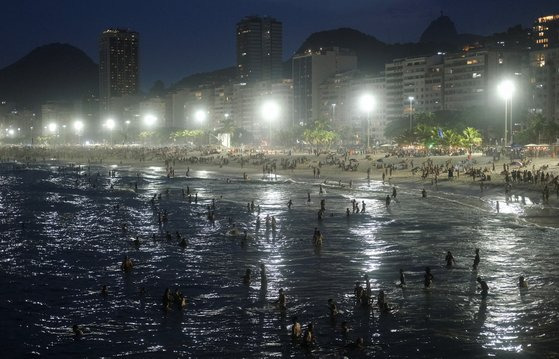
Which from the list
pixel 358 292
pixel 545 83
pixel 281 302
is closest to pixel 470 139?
pixel 545 83

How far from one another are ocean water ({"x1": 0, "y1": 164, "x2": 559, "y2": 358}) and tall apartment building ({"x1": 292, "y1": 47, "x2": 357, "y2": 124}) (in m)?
148

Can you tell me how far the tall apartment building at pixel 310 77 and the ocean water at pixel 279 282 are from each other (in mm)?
A: 147679

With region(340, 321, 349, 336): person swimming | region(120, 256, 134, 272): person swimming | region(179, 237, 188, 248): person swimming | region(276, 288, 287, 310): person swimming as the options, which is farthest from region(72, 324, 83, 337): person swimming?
region(179, 237, 188, 248): person swimming

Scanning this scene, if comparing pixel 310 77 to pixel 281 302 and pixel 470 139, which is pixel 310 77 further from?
pixel 281 302

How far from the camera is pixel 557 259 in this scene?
88.4ft

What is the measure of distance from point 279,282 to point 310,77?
17279 cm

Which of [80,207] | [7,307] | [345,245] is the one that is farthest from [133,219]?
[7,307]

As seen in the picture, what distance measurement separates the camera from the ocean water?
58.8 feet

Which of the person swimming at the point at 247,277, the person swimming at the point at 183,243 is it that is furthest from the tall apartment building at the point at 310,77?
the person swimming at the point at 247,277

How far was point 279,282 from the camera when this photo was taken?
78.6 ft

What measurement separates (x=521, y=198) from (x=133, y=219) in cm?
2589

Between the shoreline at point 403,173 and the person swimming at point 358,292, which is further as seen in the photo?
the shoreline at point 403,173

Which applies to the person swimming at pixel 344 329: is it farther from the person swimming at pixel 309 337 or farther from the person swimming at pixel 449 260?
the person swimming at pixel 449 260

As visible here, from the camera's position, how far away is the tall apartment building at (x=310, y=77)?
192375 millimetres
